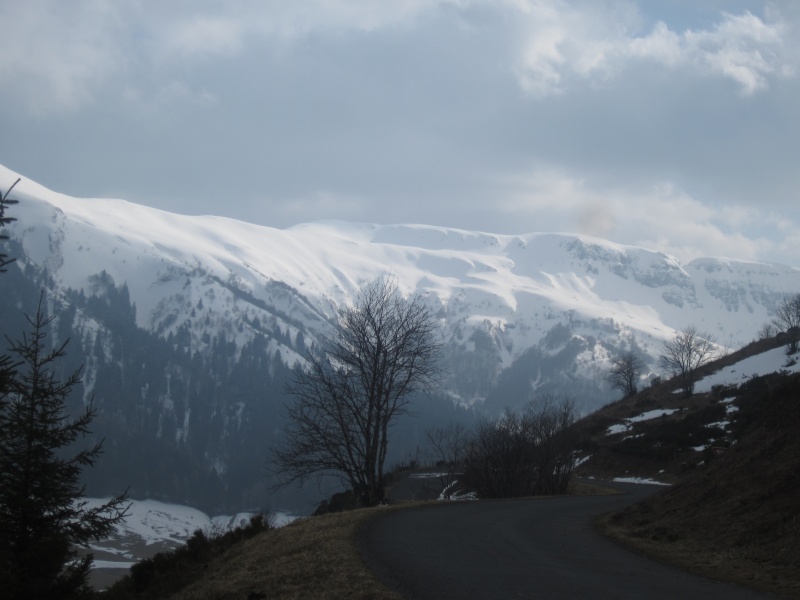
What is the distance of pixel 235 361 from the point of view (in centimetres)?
17712

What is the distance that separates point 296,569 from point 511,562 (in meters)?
3.60

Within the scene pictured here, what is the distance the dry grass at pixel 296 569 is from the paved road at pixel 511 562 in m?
0.40

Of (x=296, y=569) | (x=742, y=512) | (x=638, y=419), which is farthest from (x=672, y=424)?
(x=296, y=569)

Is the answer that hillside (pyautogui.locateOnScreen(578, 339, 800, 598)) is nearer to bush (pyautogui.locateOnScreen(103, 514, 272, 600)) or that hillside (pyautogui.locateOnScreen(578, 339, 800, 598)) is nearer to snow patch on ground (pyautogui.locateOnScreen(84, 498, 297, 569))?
bush (pyautogui.locateOnScreen(103, 514, 272, 600))

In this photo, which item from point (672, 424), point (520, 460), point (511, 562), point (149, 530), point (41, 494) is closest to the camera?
point (511, 562)

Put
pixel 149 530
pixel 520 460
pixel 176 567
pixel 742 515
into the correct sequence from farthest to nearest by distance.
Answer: pixel 149 530
pixel 520 460
pixel 176 567
pixel 742 515

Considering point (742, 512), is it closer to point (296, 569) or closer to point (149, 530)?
point (296, 569)

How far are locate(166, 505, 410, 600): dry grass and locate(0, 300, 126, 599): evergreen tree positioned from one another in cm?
212

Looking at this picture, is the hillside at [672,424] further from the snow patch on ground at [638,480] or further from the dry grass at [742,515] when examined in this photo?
the dry grass at [742,515]

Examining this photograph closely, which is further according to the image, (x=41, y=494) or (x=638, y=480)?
(x=638, y=480)

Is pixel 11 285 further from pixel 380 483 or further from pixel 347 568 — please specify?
pixel 347 568

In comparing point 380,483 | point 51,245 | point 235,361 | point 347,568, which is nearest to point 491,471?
point 380,483

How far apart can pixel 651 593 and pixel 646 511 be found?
922 centimetres

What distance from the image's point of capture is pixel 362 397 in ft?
96.7
